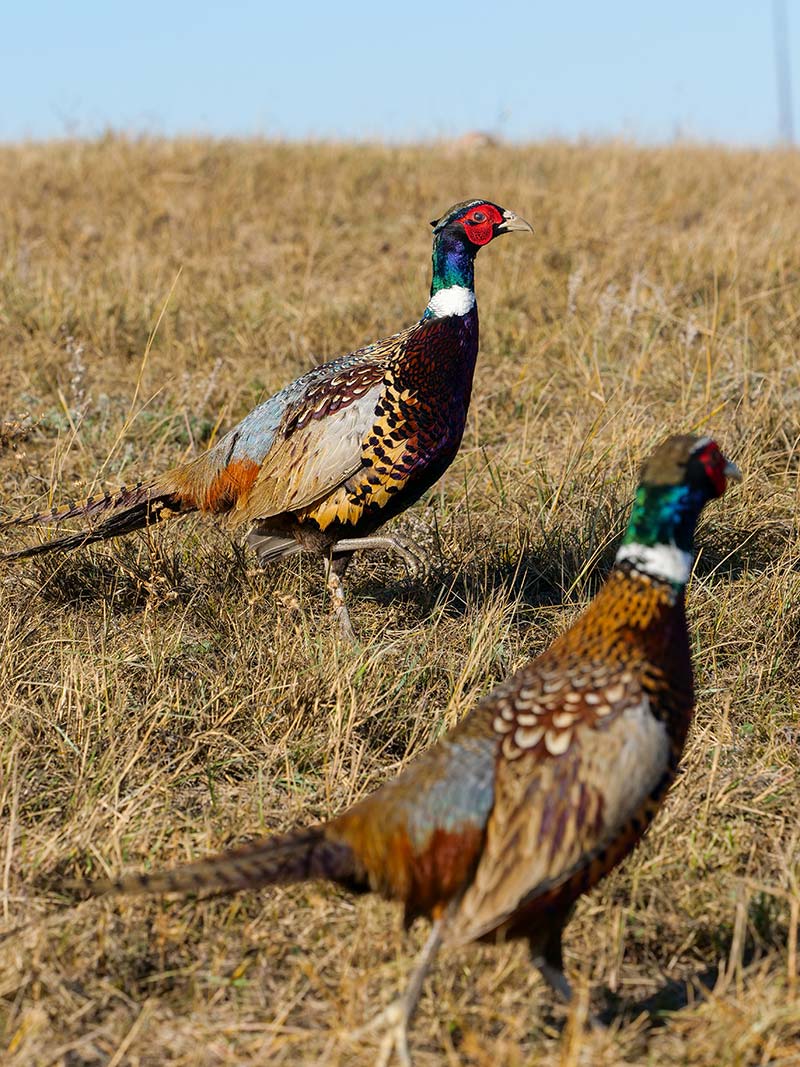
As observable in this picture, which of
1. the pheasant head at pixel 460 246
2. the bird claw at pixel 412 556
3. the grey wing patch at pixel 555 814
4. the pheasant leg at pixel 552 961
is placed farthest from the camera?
the pheasant head at pixel 460 246

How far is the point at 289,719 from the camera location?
338cm

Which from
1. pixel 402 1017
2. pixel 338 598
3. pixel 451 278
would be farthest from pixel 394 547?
pixel 402 1017

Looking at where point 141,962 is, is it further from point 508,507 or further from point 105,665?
point 508,507

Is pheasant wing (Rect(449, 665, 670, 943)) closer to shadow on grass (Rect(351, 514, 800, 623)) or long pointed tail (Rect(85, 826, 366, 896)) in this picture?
long pointed tail (Rect(85, 826, 366, 896))

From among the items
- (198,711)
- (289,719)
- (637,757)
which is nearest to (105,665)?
(198,711)

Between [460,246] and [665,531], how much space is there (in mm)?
1906

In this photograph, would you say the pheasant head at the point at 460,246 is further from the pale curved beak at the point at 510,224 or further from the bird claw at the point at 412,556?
the bird claw at the point at 412,556

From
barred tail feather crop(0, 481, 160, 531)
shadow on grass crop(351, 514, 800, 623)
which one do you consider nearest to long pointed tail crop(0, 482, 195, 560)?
barred tail feather crop(0, 481, 160, 531)

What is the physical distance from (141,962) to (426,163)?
7.52 meters

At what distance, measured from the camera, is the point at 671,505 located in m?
2.50

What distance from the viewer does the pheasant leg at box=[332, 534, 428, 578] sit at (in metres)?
3.94

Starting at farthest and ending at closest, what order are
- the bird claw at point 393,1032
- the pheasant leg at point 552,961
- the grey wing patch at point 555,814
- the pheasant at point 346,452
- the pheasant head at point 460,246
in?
the pheasant head at point 460,246 → the pheasant at point 346,452 → the pheasant leg at point 552,961 → the grey wing patch at point 555,814 → the bird claw at point 393,1032

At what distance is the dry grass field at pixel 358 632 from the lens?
99.2 inches

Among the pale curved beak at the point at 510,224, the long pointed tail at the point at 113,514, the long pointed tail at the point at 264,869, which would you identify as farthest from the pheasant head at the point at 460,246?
the long pointed tail at the point at 264,869
